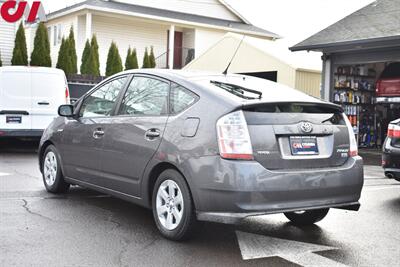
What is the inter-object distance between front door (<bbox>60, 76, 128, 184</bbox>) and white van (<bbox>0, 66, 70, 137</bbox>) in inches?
221

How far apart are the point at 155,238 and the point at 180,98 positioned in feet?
4.46

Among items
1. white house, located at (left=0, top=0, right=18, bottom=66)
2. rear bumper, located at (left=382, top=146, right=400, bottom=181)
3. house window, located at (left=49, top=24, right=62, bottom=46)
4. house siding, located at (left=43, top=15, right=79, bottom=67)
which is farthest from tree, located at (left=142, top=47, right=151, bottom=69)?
rear bumper, located at (left=382, top=146, right=400, bottom=181)

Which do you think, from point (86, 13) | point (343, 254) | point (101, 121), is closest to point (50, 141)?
point (101, 121)

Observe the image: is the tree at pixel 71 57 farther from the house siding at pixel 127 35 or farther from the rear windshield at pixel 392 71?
the rear windshield at pixel 392 71

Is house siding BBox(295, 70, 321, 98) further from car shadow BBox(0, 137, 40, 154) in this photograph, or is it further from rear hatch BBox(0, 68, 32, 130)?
rear hatch BBox(0, 68, 32, 130)

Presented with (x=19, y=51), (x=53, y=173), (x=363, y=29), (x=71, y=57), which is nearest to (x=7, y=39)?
(x=19, y=51)

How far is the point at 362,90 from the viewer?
18.5 metres

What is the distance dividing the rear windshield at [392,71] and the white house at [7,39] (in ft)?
58.8

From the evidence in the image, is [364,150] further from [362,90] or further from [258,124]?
[258,124]

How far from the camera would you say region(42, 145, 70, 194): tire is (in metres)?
7.14

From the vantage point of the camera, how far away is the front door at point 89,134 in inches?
244

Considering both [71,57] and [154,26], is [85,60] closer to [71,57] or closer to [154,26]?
[71,57]

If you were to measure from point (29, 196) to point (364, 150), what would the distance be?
510 inches

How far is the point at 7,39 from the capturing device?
88.1 feet
